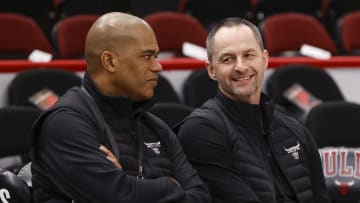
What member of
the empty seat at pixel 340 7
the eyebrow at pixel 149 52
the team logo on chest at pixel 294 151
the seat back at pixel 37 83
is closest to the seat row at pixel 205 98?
the seat back at pixel 37 83

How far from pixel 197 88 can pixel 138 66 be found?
61.3 inches

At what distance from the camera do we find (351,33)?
17.6 ft

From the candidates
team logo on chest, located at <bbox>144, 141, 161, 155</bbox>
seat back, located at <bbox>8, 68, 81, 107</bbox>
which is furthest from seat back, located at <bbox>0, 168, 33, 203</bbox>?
seat back, located at <bbox>8, 68, 81, 107</bbox>

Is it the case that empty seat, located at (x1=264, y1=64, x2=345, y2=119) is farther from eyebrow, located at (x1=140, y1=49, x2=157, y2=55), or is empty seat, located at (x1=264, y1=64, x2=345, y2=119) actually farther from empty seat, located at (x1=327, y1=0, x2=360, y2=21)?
empty seat, located at (x1=327, y1=0, x2=360, y2=21)

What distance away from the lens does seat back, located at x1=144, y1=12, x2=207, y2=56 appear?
493 centimetres

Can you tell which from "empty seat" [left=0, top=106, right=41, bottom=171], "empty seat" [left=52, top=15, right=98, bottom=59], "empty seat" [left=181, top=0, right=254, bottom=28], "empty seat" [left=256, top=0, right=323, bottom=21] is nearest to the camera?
"empty seat" [left=0, top=106, right=41, bottom=171]

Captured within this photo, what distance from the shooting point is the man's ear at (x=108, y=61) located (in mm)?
2301

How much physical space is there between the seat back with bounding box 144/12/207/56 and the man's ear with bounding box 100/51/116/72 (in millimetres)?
2615

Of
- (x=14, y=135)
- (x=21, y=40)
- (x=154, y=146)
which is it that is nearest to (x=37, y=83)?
(x=14, y=135)

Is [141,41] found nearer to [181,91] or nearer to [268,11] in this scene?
[181,91]

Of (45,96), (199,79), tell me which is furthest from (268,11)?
(45,96)

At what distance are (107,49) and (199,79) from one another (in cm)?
164

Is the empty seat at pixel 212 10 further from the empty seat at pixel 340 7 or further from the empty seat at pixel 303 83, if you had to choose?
the empty seat at pixel 303 83

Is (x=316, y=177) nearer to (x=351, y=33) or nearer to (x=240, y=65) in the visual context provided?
(x=240, y=65)
